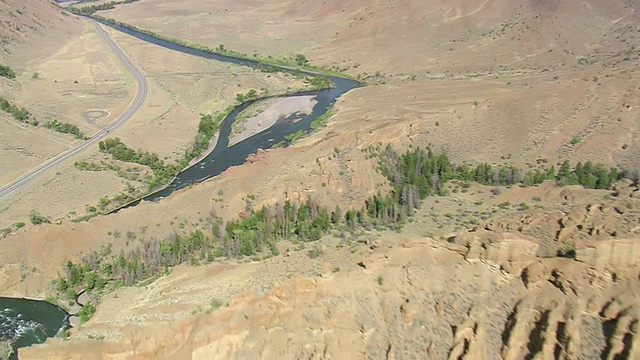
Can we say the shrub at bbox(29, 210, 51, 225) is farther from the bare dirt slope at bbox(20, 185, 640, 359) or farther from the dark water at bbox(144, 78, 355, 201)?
the bare dirt slope at bbox(20, 185, 640, 359)

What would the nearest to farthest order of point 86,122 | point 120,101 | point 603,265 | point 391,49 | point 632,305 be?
point 632,305 → point 603,265 → point 86,122 → point 120,101 → point 391,49

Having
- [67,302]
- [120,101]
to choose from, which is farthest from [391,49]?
[67,302]

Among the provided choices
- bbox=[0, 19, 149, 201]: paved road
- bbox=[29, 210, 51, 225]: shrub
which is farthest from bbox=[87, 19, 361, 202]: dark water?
bbox=[0, 19, 149, 201]: paved road

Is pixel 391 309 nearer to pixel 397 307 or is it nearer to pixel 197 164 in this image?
pixel 397 307

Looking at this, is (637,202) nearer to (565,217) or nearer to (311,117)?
(565,217)

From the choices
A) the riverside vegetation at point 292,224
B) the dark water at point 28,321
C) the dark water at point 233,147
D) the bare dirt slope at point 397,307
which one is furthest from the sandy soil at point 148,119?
the bare dirt slope at point 397,307

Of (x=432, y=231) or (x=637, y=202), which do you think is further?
(x=432, y=231)
